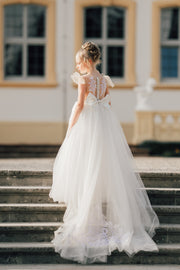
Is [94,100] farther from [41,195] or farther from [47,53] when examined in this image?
[47,53]

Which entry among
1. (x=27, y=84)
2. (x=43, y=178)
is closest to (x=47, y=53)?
(x=27, y=84)

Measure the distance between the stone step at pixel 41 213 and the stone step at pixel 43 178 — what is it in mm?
496

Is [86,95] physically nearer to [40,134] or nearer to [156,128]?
[156,128]

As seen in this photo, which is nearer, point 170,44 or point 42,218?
point 42,218

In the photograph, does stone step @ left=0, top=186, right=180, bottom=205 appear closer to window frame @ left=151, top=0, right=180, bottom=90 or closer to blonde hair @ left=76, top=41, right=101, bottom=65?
blonde hair @ left=76, top=41, right=101, bottom=65

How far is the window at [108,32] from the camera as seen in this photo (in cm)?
1322

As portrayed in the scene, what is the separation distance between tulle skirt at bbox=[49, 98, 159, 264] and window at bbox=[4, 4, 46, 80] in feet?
25.4

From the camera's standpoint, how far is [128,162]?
5.68 m

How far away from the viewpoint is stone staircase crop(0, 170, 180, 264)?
17.6ft

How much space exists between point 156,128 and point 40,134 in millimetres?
2833

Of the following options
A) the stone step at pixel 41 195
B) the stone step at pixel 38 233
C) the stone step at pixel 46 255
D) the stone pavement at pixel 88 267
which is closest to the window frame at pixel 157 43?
the stone step at pixel 41 195

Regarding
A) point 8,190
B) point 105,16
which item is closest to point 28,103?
point 105,16

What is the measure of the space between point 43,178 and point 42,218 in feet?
2.22

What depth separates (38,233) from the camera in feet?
18.3
